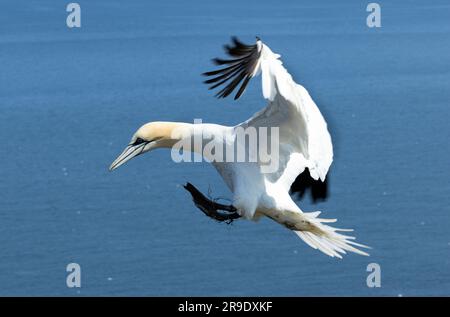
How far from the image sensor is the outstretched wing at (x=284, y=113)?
21.8 feet

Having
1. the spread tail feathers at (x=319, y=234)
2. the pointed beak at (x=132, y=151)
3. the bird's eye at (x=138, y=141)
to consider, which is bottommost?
the spread tail feathers at (x=319, y=234)

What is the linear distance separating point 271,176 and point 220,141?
0.41m

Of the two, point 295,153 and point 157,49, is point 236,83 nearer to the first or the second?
point 295,153

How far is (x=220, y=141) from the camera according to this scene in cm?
707

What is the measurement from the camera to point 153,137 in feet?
23.6

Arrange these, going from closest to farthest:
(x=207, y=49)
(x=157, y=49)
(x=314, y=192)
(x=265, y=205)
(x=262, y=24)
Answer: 1. (x=265, y=205)
2. (x=314, y=192)
3. (x=207, y=49)
4. (x=157, y=49)
5. (x=262, y=24)

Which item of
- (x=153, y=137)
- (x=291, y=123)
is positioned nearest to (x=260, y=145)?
(x=291, y=123)

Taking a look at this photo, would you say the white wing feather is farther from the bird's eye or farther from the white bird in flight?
the bird's eye

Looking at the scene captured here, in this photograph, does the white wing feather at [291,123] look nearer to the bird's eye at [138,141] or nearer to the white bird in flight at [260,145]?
the white bird in flight at [260,145]

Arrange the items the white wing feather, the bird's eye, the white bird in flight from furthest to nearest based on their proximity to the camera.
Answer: the bird's eye, the white bird in flight, the white wing feather

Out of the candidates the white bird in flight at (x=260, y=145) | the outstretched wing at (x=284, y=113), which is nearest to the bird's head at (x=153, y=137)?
the white bird in flight at (x=260, y=145)

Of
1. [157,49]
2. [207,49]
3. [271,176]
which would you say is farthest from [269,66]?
[157,49]

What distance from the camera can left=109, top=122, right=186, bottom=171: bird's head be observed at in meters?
7.17

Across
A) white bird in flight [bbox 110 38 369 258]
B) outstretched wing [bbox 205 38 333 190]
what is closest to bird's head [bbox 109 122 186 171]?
white bird in flight [bbox 110 38 369 258]
